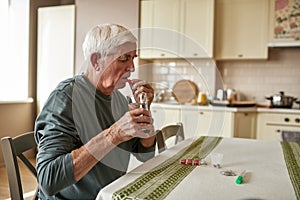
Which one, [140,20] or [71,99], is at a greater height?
[140,20]

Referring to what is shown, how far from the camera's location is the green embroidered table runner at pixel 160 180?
0.85m

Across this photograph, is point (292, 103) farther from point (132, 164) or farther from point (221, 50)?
point (132, 164)

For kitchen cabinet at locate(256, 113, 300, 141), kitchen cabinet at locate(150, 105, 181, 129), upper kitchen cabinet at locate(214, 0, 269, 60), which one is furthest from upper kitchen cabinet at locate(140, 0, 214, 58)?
kitchen cabinet at locate(150, 105, 181, 129)

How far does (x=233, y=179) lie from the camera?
1031mm

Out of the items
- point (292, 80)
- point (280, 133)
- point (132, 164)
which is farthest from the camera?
point (292, 80)

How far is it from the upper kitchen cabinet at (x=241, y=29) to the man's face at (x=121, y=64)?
2709 mm

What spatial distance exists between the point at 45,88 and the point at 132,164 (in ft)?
10.2

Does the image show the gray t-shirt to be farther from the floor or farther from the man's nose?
the floor

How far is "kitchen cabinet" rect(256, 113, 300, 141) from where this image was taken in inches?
128

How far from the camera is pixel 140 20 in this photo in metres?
3.96

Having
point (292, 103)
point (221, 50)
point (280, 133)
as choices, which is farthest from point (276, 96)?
point (221, 50)

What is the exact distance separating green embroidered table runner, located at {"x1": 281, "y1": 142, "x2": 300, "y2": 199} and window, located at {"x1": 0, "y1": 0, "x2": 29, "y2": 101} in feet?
11.2

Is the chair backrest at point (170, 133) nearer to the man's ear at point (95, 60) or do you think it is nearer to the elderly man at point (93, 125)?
the elderly man at point (93, 125)

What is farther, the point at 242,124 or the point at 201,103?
the point at 201,103
